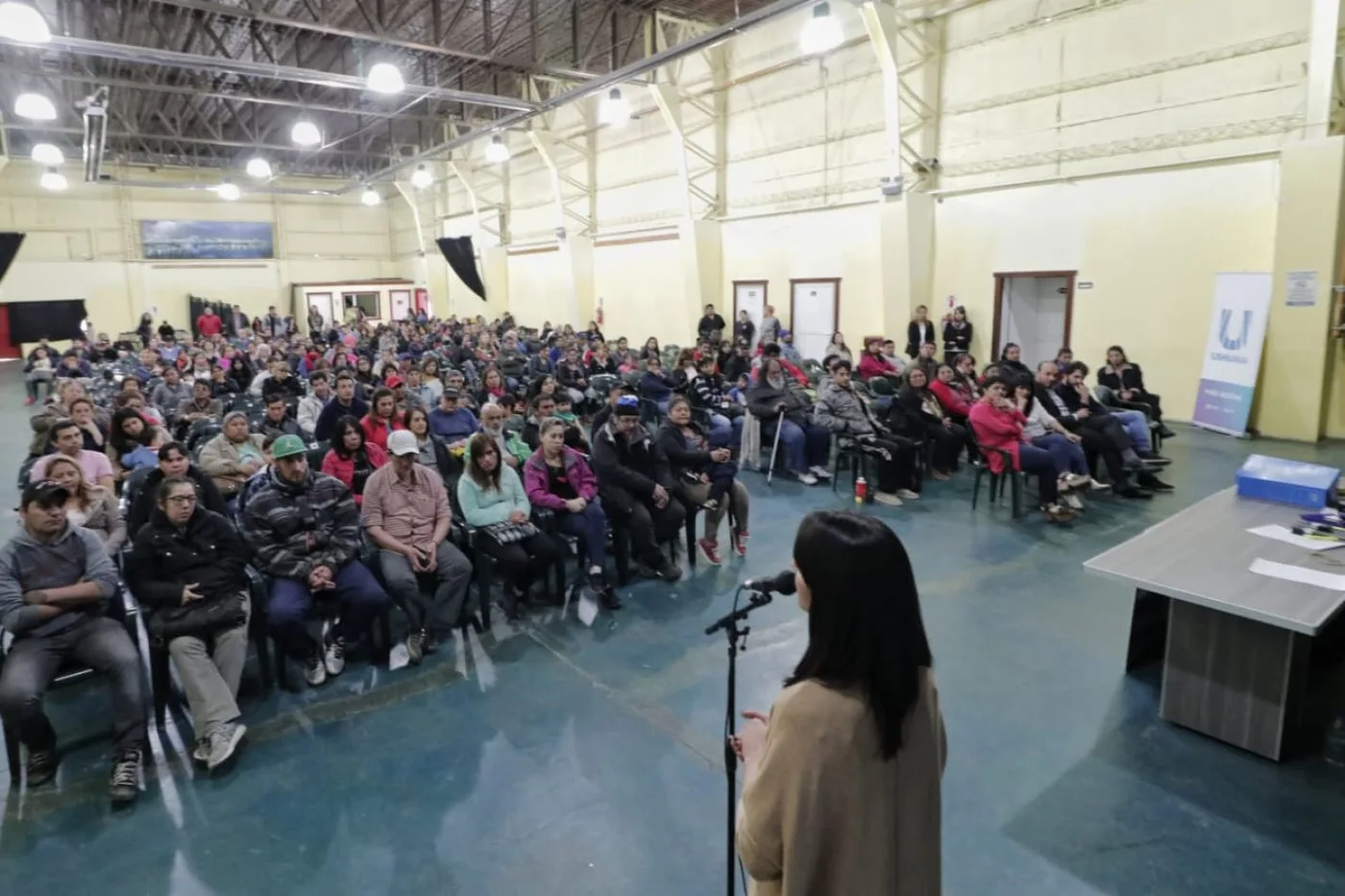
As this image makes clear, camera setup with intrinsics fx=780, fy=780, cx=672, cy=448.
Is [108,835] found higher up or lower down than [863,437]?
lower down

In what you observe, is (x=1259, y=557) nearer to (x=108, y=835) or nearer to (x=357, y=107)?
(x=108, y=835)

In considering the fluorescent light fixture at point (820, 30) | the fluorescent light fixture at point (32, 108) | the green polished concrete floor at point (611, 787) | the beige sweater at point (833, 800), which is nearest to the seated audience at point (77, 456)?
the green polished concrete floor at point (611, 787)

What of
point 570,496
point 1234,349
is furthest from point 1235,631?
point 1234,349

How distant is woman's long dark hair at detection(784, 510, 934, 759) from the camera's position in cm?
108

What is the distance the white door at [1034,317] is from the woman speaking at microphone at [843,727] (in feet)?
32.7

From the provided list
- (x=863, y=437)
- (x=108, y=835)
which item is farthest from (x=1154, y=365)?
(x=108, y=835)

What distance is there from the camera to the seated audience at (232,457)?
14.6 ft

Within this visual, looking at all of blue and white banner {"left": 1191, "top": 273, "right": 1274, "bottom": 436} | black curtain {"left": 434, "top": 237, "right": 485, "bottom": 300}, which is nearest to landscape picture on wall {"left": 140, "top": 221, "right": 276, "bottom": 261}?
black curtain {"left": 434, "top": 237, "right": 485, "bottom": 300}

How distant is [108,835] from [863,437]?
520cm

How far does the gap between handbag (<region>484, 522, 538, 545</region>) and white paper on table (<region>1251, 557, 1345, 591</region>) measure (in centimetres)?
320

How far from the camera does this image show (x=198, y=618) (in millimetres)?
3057

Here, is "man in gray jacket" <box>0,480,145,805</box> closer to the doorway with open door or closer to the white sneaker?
the white sneaker

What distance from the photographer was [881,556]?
109cm

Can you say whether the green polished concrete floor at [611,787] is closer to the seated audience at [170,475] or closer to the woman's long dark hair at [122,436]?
the seated audience at [170,475]
